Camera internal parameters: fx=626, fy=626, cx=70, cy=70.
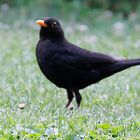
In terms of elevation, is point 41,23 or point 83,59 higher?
point 41,23

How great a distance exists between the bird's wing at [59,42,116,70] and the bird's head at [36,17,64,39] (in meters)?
0.23

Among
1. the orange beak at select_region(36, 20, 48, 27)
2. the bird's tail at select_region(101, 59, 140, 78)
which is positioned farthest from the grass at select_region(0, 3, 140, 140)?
the orange beak at select_region(36, 20, 48, 27)

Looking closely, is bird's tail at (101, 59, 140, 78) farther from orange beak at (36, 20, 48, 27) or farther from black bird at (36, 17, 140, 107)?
orange beak at (36, 20, 48, 27)

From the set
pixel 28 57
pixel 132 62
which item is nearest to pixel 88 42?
pixel 28 57

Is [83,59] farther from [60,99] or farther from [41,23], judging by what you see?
[60,99]

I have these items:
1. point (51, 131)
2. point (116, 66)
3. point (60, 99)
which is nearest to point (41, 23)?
point (116, 66)

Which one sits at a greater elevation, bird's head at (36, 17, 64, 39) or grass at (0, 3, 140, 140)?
bird's head at (36, 17, 64, 39)

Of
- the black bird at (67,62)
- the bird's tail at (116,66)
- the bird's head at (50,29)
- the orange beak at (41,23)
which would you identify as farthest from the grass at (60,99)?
the orange beak at (41,23)

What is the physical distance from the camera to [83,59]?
7.56 m

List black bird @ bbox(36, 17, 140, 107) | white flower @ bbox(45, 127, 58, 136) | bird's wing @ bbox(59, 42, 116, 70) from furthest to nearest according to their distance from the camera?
bird's wing @ bbox(59, 42, 116, 70)
black bird @ bbox(36, 17, 140, 107)
white flower @ bbox(45, 127, 58, 136)

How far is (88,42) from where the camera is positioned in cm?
1402

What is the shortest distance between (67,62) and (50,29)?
0.48 metres

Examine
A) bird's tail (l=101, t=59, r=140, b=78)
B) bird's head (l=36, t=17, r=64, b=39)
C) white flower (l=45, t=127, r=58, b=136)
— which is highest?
bird's head (l=36, t=17, r=64, b=39)

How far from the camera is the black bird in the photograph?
7.34 metres
